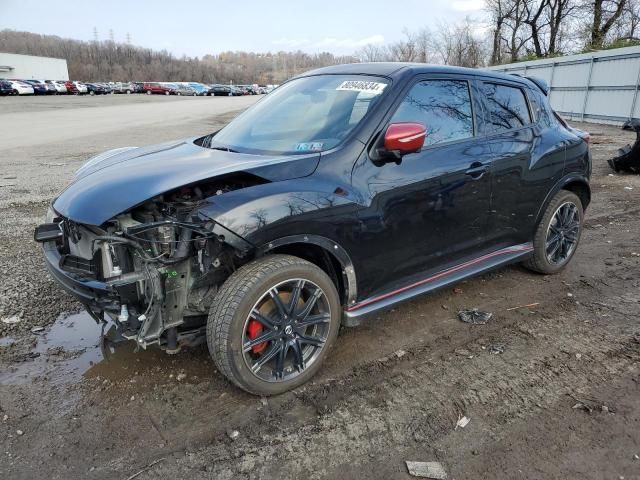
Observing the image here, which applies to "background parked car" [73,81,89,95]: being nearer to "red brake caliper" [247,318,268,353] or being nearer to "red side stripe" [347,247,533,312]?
"red side stripe" [347,247,533,312]

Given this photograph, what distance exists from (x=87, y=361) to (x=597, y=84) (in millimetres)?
21249

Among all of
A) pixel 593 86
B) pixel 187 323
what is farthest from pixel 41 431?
pixel 593 86

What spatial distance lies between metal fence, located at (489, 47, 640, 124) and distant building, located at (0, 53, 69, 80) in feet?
278

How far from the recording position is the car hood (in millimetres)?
2662

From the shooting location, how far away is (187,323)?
2820mm

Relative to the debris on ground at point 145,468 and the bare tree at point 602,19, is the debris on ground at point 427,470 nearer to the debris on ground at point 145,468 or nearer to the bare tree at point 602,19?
the debris on ground at point 145,468

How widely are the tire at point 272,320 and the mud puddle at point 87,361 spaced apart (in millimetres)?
513

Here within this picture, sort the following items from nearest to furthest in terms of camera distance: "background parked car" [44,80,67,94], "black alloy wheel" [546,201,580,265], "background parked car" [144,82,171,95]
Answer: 1. "black alloy wheel" [546,201,580,265]
2. "background parked car" [44,80,67,94]
3. "background parked car" [144,82,171,95]

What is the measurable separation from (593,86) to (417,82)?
19.5m

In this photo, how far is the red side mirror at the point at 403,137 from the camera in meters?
2.88

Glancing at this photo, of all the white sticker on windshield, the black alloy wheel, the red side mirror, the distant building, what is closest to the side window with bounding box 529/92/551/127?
the black alloy wheel

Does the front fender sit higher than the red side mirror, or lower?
lower

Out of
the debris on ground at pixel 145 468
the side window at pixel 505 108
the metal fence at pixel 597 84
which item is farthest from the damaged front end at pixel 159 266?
the metal fence at pixel 597 84

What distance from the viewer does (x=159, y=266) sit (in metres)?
2.57
